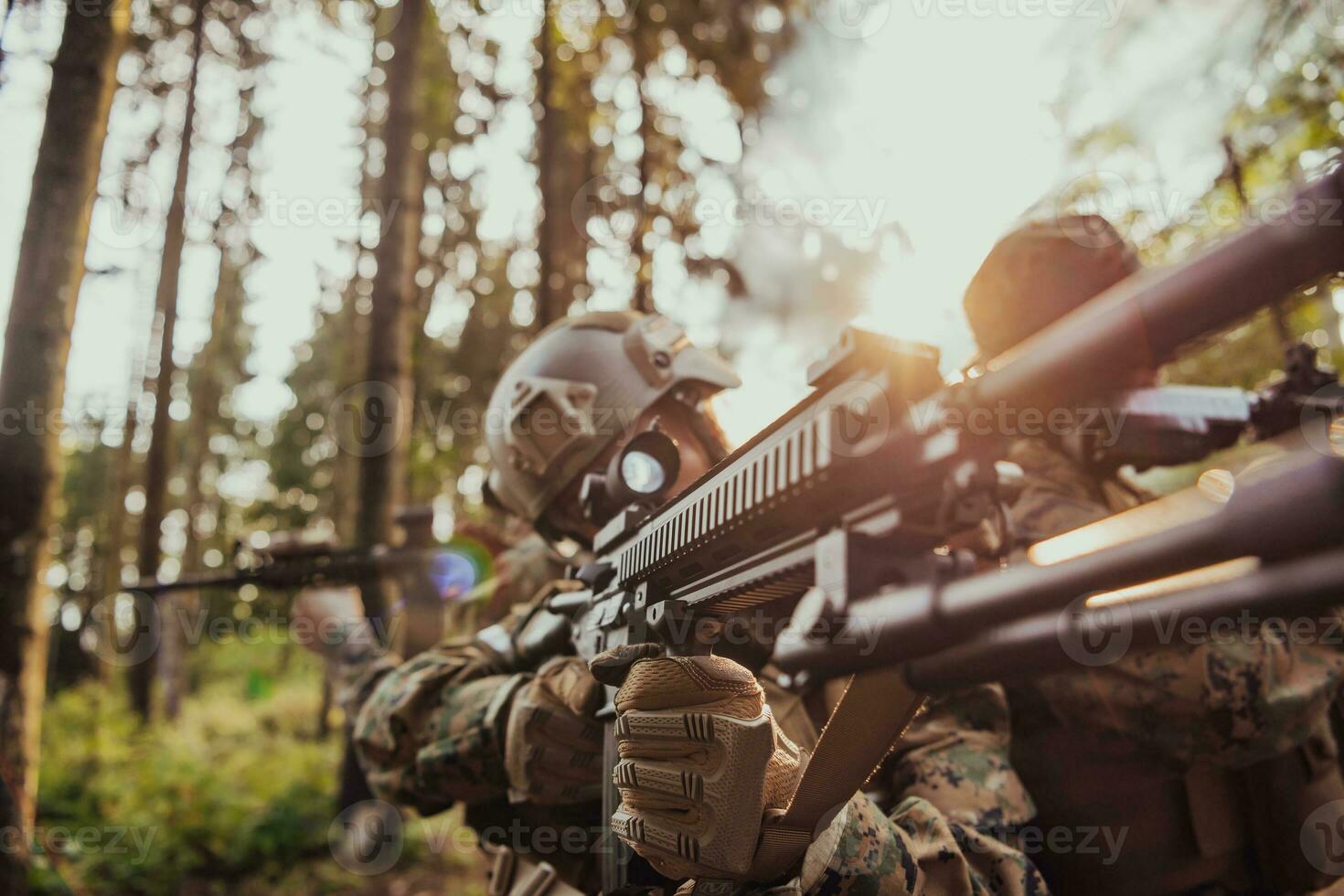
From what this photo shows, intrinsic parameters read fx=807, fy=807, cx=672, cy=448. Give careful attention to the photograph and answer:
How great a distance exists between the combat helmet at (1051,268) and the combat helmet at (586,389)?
1166mm

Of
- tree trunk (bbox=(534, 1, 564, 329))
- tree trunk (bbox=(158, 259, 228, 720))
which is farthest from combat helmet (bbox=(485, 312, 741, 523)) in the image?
tree trunk (bbox=(158, 259, 228, 720))

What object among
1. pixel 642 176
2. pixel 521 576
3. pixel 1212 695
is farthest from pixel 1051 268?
pixel 642 176

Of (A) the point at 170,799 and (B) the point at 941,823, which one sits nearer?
(B) the point at 941,823

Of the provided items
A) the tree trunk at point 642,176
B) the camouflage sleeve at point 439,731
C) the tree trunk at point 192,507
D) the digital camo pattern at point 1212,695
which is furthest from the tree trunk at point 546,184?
the tree trunk at point 192,507

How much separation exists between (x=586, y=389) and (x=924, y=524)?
2.12 metres

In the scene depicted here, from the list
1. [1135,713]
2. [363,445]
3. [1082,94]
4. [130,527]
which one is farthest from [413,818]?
[130,527]

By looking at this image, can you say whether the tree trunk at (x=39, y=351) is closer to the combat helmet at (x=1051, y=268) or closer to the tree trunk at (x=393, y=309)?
the tree trunk at (x=393, y=309)

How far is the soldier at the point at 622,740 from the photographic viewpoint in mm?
1762

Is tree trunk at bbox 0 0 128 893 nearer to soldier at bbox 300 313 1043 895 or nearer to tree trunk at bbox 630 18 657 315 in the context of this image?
soldier at bbox 300 313 1043 895

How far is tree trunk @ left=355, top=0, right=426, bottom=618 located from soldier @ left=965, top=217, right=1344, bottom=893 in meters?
4.50

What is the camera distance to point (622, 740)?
1.88 meters

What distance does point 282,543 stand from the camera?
5.08 metres

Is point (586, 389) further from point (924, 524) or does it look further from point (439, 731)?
point (924, 524)

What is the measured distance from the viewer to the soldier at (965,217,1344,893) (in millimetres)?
2342
